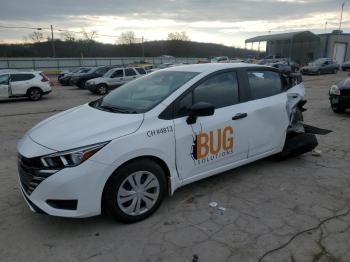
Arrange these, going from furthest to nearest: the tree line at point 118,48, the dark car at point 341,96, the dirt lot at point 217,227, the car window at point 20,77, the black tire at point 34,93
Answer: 1. the tree line at point 118,48
2. the black tire at point 34,93
3. the car window at point 20,77
4. the dark car at point 341,96
5. the dirt lot at point 217,227

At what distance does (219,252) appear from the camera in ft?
9.27

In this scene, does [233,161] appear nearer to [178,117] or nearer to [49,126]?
[178,117]

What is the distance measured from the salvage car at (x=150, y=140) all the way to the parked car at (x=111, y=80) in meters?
14.4

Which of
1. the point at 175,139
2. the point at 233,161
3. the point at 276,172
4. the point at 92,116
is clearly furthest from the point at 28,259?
the point at 276,172

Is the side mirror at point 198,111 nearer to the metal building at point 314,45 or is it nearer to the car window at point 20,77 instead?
the car window at point 20,77

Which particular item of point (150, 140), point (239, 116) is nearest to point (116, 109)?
point (150, 140)

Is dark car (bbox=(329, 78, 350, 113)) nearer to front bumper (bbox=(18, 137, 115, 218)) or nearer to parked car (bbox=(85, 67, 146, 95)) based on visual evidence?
front bumper (bbox=(18, 137, 115, 218))

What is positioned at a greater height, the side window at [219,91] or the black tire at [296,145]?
the side window at [219,91]

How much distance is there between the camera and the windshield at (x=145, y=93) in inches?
142

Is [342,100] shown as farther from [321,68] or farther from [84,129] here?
[321,68]

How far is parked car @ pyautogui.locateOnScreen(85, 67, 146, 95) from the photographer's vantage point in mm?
18234

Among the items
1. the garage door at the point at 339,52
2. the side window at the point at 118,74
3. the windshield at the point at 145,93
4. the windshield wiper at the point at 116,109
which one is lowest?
the side window at the point at 118,74

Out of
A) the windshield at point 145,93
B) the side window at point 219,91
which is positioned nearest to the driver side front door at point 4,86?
the windshield at point 145,93

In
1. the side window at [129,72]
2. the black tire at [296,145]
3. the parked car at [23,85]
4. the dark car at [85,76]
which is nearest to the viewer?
the black tire at [296,145]
